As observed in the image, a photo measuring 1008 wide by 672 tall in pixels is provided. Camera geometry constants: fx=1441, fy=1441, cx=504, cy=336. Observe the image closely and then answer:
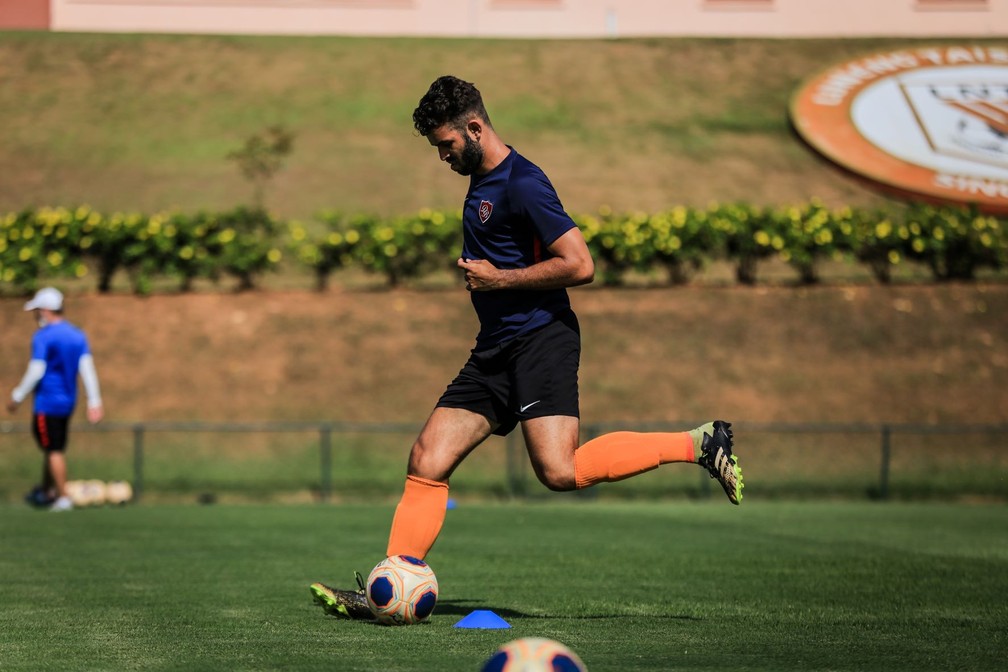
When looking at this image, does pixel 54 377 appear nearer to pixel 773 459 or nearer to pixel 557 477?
pixel 773 459

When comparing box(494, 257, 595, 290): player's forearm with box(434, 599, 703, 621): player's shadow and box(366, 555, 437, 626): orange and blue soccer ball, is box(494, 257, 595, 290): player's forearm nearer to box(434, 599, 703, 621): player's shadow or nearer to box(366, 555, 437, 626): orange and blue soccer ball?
box(366, 555, 437, 626): orange and blue soccer ball

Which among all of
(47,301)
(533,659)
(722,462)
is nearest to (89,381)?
(47,301)

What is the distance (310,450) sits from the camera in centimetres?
1941

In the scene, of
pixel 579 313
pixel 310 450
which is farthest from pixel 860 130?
pixel 310 450

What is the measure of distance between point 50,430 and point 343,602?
892 cm

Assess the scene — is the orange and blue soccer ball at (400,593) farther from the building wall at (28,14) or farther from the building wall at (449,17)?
the building wall at (28,14)

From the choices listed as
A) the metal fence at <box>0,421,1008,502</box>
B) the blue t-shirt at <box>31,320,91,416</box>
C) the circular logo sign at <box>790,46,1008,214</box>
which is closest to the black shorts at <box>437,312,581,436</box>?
the blue t-shirt at <box>31,320,91,416</box>

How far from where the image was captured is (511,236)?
6867 mm

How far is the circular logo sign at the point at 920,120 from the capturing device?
28391 millimetres

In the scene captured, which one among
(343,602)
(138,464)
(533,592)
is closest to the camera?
(343,602)

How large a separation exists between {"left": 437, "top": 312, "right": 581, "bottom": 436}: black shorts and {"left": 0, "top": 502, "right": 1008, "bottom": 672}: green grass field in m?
1.01

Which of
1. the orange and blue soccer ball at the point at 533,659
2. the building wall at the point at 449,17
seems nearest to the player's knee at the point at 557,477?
the orange and blue soccer ball at the point at 533,659

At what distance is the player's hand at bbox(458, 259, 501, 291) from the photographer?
21.8 feet

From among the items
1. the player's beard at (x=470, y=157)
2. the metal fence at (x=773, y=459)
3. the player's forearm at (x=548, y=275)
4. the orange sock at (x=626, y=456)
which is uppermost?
the player's beard at (x=470, y=157)
